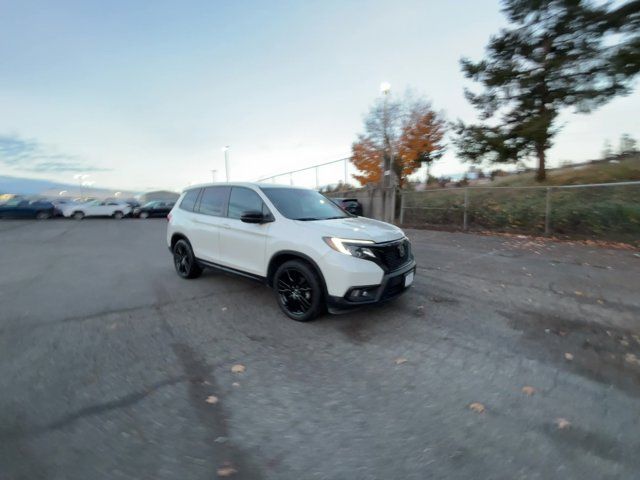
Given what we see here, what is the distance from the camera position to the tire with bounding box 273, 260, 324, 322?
4117 mm

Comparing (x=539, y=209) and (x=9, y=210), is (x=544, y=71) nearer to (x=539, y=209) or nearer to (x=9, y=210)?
(x=539, y=209)

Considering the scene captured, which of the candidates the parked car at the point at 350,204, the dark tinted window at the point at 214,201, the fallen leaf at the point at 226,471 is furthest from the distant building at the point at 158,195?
the fallen leaf at the point at 226,471

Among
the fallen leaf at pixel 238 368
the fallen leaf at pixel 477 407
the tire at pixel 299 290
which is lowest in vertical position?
the fallen leaf at pixel 477 407

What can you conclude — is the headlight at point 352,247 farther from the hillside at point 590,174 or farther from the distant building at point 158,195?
the distant building at point 158,195

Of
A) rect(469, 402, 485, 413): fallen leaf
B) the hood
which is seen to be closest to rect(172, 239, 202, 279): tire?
the hood

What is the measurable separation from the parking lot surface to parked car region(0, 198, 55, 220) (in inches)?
1062

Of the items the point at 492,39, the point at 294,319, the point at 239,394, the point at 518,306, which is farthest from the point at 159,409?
the point at 492,39

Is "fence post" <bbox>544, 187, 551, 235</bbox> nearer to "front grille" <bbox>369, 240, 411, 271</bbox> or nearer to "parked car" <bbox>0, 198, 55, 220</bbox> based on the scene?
"front grille" <bbox>369, 240, 411, 271</bbox>

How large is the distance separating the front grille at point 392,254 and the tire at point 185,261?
356 cm

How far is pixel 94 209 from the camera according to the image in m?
28.1

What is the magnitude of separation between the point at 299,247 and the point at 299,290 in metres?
0.57

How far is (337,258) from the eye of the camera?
12.8ft

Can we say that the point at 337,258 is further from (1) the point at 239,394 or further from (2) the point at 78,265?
(2) the point at 78,265

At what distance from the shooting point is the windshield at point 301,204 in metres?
4.77
